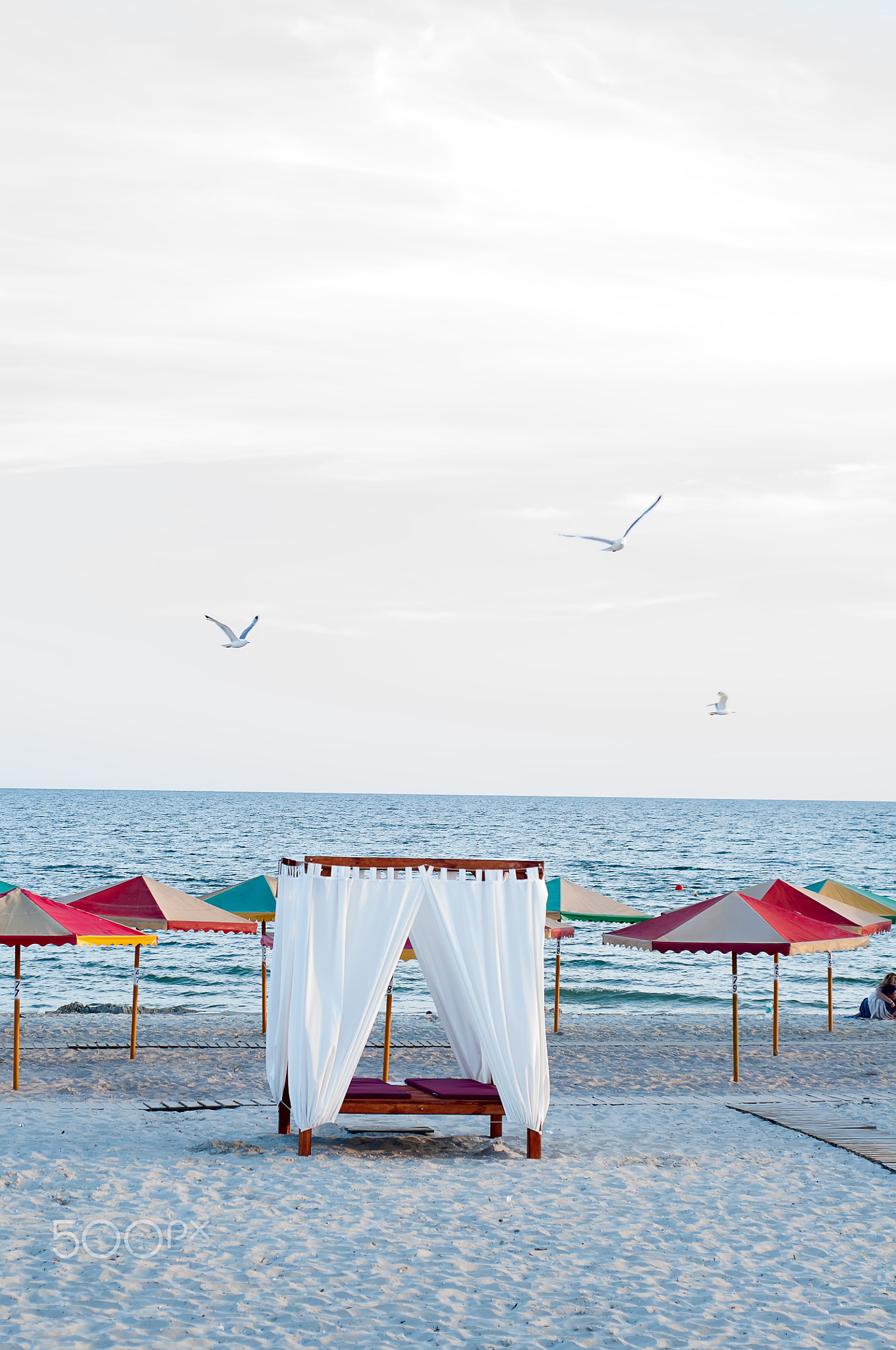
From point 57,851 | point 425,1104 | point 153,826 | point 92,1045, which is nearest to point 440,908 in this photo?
point 425,1104

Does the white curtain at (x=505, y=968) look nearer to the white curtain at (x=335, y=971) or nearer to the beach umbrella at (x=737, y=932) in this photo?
the white curtain at (x=335, y=971)

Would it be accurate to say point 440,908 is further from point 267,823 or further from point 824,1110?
point 267,823

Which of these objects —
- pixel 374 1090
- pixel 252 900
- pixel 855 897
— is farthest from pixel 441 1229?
pixel 855 897

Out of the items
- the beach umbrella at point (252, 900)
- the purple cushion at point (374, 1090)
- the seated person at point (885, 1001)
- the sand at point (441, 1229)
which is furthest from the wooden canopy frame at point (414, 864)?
the seated person at point (885, 1001)

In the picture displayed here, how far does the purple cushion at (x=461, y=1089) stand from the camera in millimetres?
10039

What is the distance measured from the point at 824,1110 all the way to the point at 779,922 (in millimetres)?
1857

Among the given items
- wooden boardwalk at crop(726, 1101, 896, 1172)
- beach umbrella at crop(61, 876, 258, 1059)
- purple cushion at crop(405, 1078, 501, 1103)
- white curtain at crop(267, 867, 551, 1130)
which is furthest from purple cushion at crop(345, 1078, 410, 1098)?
beach umbrella at crop(61, 876, 258, 1059)

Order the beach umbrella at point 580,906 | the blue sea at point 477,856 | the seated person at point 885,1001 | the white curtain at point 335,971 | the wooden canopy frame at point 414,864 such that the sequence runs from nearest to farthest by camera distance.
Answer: the white curtain at point 335,971, the wooden canopy frame at point 414,864, the beach umbrella at point 580,906, the seated person at point 885,1001, the blue sea at point 477,856

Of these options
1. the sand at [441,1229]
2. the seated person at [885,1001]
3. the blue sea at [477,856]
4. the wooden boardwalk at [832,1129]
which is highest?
the sand at [441,1229]

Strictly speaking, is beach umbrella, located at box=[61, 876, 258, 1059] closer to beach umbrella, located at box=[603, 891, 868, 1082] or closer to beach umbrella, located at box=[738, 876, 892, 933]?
beach umbrella, located at box=[603, 891, 868, 1082]

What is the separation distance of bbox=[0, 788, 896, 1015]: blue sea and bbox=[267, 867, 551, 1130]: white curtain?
6.55 meters

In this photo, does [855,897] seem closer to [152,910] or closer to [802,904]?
[802,904]

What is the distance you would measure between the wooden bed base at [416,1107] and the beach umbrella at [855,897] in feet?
26.6

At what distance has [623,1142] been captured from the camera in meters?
10.6
